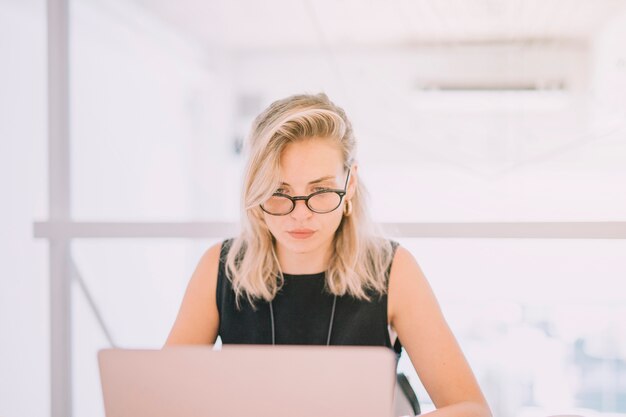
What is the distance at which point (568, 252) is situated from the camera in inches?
65.5

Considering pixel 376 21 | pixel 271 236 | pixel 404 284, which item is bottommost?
pixel 404 284

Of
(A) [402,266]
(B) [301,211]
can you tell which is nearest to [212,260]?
(B) [301,211]

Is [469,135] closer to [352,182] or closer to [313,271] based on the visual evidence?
[352,182]

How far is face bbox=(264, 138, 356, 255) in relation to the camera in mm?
1302

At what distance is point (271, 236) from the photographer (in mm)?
1536

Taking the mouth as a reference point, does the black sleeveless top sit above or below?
below

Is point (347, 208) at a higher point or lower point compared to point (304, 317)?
higher

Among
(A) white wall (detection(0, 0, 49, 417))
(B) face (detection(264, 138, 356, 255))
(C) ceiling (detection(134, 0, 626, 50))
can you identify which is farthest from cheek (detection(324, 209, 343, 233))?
(A) white wall (detection(0, 0, 49, 417))

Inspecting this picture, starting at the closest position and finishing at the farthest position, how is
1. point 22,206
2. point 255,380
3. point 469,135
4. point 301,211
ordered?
point 255,380 < point 301,211 < point 469,135 < point 22,206

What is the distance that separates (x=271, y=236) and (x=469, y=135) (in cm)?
72

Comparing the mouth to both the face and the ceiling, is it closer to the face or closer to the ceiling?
the face

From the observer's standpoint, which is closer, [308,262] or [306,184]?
[306,184]

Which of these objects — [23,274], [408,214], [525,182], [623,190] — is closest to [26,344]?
[23,274]

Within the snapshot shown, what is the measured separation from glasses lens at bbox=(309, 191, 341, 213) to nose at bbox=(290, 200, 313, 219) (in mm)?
15
